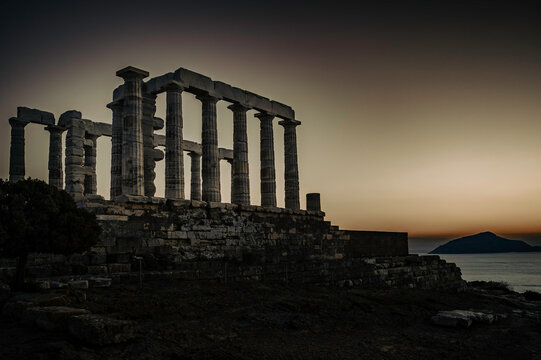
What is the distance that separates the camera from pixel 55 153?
28.4m

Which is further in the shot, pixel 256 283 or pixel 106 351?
pixel 256 283

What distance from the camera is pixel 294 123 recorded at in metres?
28.8

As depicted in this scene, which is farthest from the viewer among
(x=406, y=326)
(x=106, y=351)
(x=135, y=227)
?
(x=135, y=227)

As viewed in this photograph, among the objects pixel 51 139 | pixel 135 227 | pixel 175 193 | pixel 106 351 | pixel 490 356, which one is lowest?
pixel 490 356

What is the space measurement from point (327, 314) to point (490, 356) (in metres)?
3.91

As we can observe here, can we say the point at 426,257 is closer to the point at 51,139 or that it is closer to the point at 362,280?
the point at 362,280

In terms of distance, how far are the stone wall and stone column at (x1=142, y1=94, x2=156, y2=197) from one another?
13.3ft

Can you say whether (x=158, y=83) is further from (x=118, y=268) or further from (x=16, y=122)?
(x=16, y=122)

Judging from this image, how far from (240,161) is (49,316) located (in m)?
17.8

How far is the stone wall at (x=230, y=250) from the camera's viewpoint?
50.6 ft

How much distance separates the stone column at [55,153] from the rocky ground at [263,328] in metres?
17.9

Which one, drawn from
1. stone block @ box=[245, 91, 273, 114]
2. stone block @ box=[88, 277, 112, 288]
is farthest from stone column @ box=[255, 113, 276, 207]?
stone block @ box=[88, 277, 112, 288]

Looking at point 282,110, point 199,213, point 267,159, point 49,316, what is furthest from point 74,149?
point 49,316

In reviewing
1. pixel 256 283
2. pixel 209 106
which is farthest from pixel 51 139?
pixel 256 283
